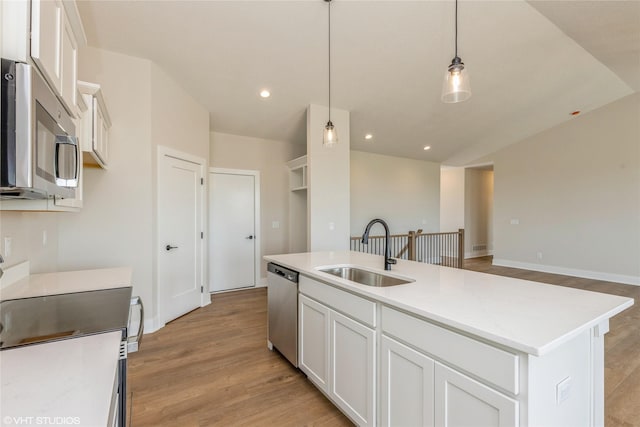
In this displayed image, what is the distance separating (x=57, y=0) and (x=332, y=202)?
3.54 m

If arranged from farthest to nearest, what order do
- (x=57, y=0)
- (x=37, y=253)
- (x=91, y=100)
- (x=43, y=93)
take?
1. (x=37, y=253)
2. (x=91, y=100)
3. (x=57, y=0)
4. (x=43, y=93)

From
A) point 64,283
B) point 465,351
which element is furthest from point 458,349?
point 64,283

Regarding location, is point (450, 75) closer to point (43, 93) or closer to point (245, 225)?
point (43, 93)

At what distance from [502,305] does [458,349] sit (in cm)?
34

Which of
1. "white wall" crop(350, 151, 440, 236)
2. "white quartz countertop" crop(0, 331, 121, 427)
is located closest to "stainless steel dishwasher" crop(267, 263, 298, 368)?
"white quartz countertop" crop(0, 331, 121, 427)

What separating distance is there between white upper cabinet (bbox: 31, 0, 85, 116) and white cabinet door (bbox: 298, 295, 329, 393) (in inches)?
72.4

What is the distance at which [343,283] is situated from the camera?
1.83 m

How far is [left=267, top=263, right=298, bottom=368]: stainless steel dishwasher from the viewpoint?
96.1 inches

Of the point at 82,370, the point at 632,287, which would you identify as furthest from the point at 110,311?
the point at 632,287

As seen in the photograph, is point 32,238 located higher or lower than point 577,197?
lower

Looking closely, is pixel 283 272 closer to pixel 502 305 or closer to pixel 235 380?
pixel 235 380

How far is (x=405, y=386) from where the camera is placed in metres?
1.43

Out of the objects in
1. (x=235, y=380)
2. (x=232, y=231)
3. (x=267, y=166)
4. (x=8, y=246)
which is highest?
(x=267, y=166)
